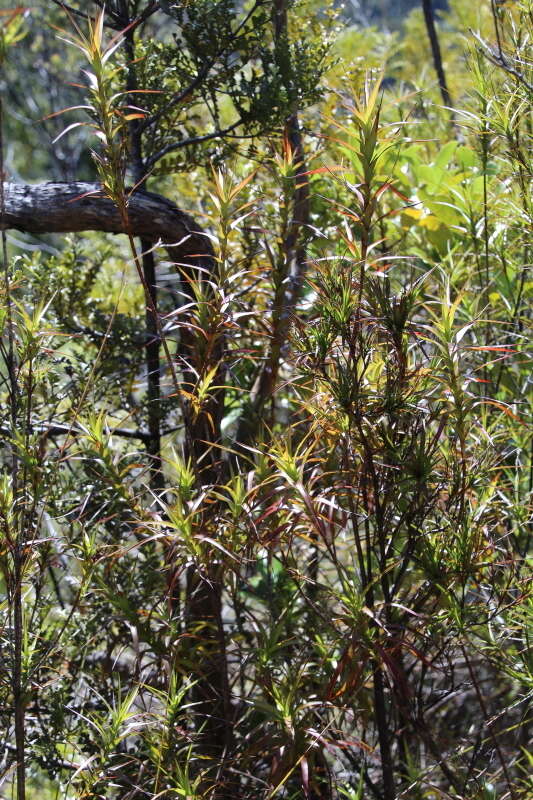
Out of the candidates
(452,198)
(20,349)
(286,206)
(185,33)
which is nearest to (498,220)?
(452,198)

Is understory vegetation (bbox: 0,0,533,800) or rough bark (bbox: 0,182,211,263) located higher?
rough bark (bbox: 0,182,211,263)

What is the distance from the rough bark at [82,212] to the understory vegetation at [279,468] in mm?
27

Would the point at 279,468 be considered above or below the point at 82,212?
below

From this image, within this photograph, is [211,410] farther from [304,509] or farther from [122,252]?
[122,252]

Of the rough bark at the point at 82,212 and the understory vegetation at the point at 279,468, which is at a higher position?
the rough bark at the point at 82,212

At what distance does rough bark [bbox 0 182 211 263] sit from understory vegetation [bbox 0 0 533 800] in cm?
3

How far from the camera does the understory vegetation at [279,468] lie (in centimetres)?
182

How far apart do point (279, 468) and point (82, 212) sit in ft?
3.37

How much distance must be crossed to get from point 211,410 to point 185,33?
118 centimetres

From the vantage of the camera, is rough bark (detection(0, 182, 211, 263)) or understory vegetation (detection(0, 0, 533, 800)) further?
rough bark (detection(0, 182, 211, 263))

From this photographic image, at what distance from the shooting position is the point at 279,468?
5.90 ft

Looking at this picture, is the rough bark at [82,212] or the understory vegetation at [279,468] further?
the rough bark at [82,212]

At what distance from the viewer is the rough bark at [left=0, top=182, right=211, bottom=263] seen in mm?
2291

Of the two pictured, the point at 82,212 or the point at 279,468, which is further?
the point at 82,212
